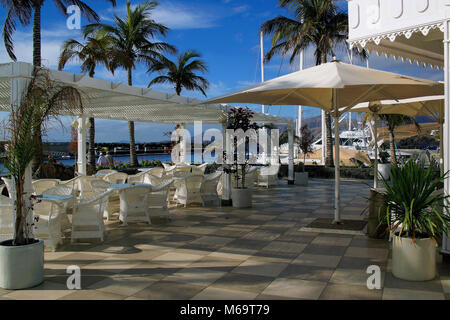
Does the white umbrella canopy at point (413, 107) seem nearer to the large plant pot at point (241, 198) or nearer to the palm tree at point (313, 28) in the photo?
the large plant pot at point (241, 198)

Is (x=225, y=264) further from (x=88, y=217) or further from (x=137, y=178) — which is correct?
(x=137, y=178)

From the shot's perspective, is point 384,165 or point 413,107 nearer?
point 413,107

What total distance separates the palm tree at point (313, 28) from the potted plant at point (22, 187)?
13675mm

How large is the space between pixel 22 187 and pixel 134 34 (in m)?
14.6

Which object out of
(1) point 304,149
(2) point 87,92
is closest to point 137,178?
(2) point 87,92

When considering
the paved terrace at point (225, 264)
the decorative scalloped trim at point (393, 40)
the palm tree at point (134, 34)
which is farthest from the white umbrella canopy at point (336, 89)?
the palm tree at point (134, 34)

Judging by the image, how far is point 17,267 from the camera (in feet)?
12.9

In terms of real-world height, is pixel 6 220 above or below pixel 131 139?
below

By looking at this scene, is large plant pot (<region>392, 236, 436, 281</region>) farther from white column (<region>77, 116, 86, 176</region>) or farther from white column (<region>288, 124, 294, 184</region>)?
white column (<region>288, 124, 294, 184</region>)

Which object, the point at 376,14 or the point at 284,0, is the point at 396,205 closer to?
the point at 376,14

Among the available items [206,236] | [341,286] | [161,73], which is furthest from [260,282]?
[161,73]

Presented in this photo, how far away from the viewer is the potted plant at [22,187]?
3.92 meters

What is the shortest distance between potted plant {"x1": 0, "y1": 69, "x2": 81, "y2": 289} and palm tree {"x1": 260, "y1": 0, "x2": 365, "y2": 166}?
1367 centimetres

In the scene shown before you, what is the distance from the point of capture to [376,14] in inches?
214
